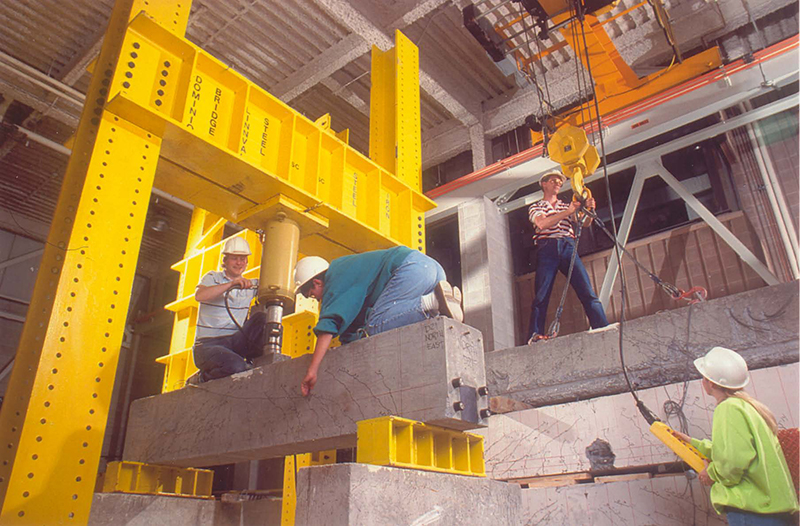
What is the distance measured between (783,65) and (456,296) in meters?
5.43

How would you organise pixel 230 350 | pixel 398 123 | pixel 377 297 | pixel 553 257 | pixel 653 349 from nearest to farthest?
pixel 377 297, pixel 653 349, pixel 230 350, pixel 553 257, pixel 398 123

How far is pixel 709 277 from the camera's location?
8367mm

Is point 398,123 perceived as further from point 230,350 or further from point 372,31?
point 230,350

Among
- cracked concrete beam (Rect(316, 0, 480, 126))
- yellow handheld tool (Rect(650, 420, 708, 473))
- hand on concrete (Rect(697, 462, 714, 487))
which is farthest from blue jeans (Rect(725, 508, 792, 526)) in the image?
cracked concrete beam (Rect(316, 0, 480, 126))

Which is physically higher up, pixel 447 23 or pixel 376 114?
pixel 447 23

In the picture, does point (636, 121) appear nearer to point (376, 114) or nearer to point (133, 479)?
point (376, 114)

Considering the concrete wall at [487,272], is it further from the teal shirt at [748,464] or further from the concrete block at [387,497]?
the concrete block at [387,497]

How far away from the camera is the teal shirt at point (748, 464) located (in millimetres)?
3268

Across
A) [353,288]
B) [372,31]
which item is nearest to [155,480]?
[353,288]

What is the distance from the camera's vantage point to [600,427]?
16.0ft

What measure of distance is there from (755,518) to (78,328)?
426 centimetres

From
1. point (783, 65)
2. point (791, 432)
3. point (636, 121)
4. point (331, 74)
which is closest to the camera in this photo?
point (791, 432)

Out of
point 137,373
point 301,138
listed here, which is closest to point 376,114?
point 301,138

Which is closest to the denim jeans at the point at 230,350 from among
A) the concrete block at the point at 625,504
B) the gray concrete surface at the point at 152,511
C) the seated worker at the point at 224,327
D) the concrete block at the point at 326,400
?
the seated worker at the point at 224,327
